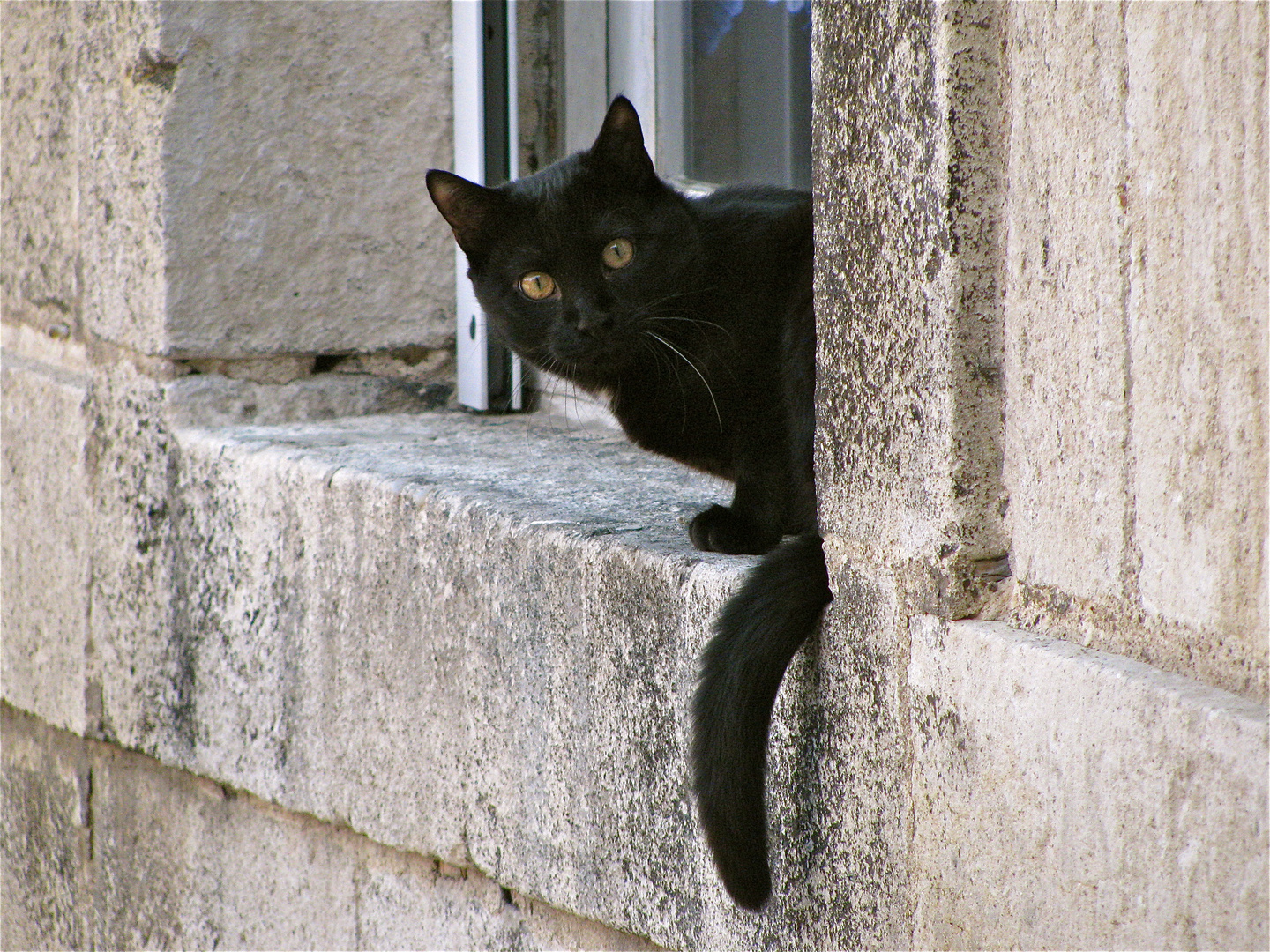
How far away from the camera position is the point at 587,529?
5.14 feet

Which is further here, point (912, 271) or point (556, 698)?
point (556, 698)

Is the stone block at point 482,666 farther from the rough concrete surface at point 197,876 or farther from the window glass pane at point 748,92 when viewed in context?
the window glass pane at point 748,92

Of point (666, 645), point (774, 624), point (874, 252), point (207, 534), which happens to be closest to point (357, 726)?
point (207, 534)

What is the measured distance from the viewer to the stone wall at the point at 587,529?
869mm

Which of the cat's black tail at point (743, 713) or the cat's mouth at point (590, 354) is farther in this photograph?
the cat's mouth at point (590, 354)

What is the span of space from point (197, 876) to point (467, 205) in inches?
50.4

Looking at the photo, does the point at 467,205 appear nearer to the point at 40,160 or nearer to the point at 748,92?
the point at 748,92

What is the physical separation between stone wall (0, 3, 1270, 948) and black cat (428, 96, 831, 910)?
0.44 feet

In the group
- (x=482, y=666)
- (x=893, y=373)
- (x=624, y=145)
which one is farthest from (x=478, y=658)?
(x=893, y=373)

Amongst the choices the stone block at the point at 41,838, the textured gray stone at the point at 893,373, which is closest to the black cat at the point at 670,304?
the textured gray stone at the point at 893,373

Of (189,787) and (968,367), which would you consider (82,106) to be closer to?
(189,787)

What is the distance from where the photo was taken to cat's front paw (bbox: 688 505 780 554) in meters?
1.47

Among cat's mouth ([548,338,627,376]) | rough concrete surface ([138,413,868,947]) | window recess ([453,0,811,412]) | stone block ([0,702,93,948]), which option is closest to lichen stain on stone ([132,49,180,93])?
window recess ([453,0,811,412])

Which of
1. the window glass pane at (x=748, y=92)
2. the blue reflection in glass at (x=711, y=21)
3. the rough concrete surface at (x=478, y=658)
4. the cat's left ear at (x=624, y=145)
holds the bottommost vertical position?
the rough concrete surface at (x=478, y=658)
